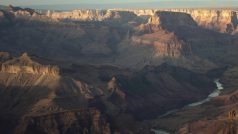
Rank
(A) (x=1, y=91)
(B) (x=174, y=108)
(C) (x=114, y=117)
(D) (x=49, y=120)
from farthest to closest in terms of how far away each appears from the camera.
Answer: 1. (B) (x=174, y=108)
2. (A) (x=1, y=91)
3. (C) (x=114, y=117)
4. (D) (x=49, y=120)

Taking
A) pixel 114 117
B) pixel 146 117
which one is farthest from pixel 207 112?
pixel 114 117

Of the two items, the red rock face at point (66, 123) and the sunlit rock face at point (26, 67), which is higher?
the sunlit rock face at point (26, 67)

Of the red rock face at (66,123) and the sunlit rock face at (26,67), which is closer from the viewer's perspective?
the red rock face at (66,123)

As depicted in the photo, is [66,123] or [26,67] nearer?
[66,123]

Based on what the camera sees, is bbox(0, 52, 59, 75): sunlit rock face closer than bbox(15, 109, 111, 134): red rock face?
No

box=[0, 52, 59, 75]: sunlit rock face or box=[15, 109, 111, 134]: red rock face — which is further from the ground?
box=[0, 52, 59, 75]: sunlit rock face

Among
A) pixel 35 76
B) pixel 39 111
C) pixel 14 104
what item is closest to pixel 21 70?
pixel 35 76

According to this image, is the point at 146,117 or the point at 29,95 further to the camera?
the point at 146,117

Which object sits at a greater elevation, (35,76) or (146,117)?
(35,76)

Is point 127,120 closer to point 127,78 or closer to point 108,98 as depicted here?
point 108,98

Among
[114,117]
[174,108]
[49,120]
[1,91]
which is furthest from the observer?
[174,108]

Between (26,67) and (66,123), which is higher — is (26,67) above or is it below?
above
